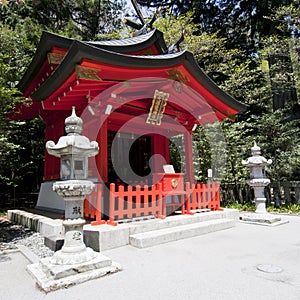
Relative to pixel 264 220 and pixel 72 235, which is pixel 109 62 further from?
pixel 264 220

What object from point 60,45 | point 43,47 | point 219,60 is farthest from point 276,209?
point 219,60

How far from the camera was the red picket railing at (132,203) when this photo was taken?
439cm

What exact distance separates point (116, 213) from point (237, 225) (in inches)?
130

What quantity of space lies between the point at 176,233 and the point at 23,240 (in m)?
3.12

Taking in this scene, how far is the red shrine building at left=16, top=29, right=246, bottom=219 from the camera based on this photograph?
4.62 meters

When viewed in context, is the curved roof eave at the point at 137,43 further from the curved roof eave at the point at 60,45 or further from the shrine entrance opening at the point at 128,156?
the shrine entrance opening at the point at 128,156

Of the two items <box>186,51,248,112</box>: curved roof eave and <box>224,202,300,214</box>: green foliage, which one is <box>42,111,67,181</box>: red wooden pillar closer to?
<box>186,51,248,112</box>: curved roof eave

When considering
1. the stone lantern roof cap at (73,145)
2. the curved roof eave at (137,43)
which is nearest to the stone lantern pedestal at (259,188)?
the stone lantern roof cap at (73,145)

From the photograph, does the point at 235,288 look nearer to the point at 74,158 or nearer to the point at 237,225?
the point at 74,158

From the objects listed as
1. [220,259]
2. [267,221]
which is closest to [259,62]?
[267,221]

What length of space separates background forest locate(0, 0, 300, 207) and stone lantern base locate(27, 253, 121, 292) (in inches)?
126

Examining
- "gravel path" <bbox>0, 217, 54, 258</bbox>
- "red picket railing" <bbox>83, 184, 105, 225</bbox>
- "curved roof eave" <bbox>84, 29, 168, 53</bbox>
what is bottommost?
"gravel path" <bbox>0, 217, 54, 258</bbox>

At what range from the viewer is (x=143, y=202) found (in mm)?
5484

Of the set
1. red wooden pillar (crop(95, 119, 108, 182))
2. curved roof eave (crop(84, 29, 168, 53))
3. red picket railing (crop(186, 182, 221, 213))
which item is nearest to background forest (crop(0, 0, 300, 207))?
red wooden pillar (crop(95, 119, 108, 182))
